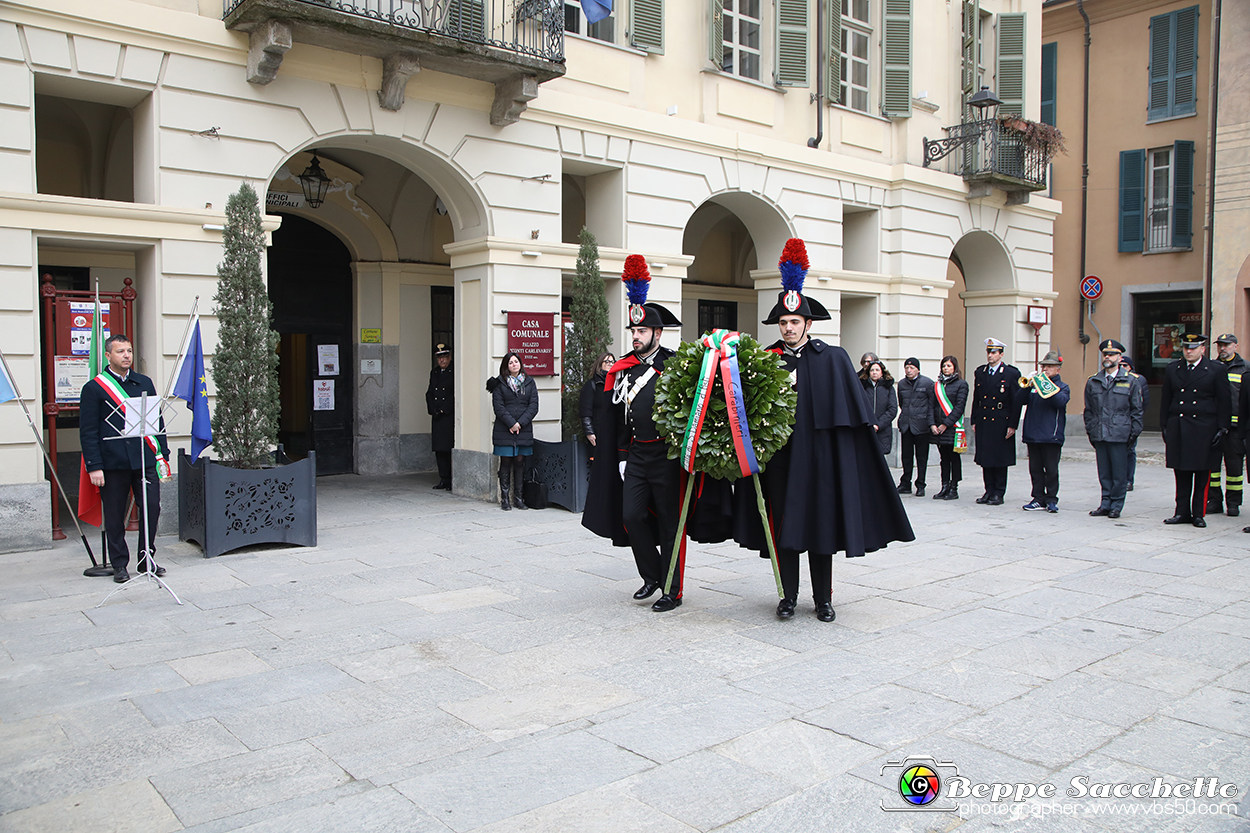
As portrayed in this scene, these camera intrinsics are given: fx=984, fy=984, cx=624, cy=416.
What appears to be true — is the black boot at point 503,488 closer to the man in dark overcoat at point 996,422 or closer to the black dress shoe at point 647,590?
the black dress shoe at point 647,590

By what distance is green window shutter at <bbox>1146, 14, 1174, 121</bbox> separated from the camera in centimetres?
2012

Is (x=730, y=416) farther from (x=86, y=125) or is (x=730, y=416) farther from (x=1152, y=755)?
(x=86, y=125)

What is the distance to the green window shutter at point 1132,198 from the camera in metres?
20.4

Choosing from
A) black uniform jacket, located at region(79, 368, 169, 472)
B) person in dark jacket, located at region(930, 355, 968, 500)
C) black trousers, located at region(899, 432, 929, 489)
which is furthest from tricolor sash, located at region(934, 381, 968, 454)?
black uniform jacket, located at region(79, 368, 169, 472)

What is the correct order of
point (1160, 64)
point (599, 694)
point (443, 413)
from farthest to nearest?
point (1160, 64) < point (443, 413) < point (599, 694)

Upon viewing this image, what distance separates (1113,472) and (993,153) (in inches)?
306

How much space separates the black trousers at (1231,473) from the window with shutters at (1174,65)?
12.3 m

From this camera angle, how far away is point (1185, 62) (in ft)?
65.4

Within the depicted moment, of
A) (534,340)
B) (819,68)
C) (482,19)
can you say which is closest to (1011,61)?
(819,68)

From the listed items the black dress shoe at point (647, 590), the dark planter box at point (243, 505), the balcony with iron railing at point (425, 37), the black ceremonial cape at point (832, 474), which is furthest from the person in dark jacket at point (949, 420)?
the dark planter box at point (243, 505)

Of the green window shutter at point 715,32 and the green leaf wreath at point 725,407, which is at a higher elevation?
the green window shutter at point 715,32

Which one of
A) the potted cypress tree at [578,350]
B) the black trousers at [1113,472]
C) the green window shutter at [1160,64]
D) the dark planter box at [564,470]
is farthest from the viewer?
the green window shutter at [1160,64]

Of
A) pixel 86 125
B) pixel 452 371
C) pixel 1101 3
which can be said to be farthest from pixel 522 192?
pixel 1101 3

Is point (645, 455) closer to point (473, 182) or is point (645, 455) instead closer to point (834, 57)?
point (473, 182)
